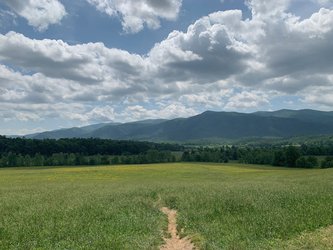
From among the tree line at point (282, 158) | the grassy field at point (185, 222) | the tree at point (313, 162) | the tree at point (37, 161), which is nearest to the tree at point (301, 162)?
the tree line at point (282, 158)

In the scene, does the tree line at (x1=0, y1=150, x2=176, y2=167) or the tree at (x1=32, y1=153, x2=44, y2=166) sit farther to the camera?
the tree at (x1=32, y1=153, x2=44, y2=166)

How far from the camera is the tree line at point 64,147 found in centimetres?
13475

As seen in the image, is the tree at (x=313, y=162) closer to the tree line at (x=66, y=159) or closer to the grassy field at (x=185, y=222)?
the tree line at (x=66, y=159)

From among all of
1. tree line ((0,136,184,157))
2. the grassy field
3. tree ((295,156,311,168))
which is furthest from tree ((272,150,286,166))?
tree line ((0,136,184,157))

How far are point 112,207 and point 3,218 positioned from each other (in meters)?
7.94

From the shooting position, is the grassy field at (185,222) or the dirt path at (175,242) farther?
the dirt path at (175,242)

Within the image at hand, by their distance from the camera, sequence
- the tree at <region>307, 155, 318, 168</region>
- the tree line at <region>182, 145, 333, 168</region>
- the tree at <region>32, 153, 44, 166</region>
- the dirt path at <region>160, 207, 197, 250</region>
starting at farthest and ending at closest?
the tree at <region>32, 153, 44, 166</region> < the tree line at <region>182, 145, 333, 168</region> < the tree at <region>307, 155, 318, 168</region> < the dirt path at <region>160, 207, 197, 250</region>

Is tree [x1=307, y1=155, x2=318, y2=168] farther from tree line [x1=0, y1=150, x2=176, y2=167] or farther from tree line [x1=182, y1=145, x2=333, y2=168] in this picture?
tree line [x1=0, y1=150, x2=176, y2=167]

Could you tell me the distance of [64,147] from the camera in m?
149

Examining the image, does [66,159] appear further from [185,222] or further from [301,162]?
[301,162]

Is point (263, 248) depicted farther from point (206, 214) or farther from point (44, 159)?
point (44, 159)

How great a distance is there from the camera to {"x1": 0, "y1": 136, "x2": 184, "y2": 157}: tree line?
5305 inches

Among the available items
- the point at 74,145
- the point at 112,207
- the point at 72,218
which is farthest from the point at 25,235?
the point at 74,145

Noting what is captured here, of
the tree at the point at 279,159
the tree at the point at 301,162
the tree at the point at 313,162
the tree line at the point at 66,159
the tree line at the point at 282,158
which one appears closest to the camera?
the tree at the point at 313,162
